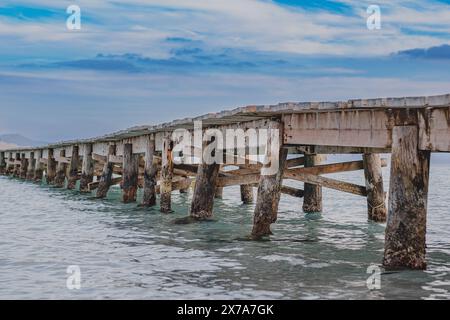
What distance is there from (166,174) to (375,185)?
4914 millimetres

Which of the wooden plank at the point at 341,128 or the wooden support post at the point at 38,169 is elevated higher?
the wooden plank at the point at 341,128

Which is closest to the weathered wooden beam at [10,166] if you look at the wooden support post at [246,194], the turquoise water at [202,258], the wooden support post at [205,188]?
the wooden support post at [246,194]

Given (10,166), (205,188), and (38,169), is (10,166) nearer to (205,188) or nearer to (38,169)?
(38,169)

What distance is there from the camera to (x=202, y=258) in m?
10.4

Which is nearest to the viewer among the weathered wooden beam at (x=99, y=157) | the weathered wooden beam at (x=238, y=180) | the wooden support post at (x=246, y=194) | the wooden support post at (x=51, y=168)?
the weathered wooden beam at (x=238, y=180)

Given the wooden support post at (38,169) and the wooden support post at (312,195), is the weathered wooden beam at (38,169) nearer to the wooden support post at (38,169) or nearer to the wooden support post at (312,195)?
the wooden support post at (38,169)

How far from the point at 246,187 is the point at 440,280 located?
1338 centimetres

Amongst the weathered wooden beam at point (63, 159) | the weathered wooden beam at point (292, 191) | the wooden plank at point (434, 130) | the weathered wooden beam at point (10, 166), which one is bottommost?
the weathered wooden beam at point (10, 166)

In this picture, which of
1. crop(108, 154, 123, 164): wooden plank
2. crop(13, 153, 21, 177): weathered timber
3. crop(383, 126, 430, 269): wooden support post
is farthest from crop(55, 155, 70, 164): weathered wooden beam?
crop(383, 126, 430, 269): wooden support post

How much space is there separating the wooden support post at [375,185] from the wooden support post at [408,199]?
6.93m

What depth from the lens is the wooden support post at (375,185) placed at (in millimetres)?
15836

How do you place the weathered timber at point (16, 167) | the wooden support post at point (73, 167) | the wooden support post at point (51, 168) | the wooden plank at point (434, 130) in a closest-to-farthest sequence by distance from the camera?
the wooden plank at point (434, 130) → the wooden support post at point (73, 167) → the wooden support post at point (51, 168) → the weathered timber at point (16, 167)

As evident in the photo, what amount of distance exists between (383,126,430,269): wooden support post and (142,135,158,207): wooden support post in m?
10.3
